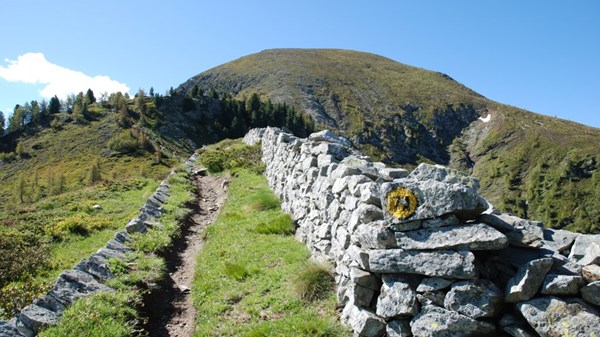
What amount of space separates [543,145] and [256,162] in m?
151

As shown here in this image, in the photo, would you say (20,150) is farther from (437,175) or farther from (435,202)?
(435,202)

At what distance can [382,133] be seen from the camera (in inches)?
6373

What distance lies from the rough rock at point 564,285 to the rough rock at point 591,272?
92 millimetres

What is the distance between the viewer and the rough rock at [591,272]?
5.32 m

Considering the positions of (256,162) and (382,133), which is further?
(382,133)

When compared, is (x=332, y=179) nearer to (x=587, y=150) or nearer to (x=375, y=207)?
(x=375, y=207)

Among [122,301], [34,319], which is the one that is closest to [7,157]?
[122,301]

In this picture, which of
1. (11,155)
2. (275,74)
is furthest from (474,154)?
(11,155)

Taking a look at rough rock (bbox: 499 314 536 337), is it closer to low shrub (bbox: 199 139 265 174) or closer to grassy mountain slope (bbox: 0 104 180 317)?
grassy mountain slope (bbox: 0 104 180 317)

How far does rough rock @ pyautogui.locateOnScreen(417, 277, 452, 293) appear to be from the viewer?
6.11m

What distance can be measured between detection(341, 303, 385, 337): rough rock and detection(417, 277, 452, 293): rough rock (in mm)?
969

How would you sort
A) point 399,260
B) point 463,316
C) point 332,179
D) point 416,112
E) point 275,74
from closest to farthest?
point 463,316, point 399,260, point 332,179, point 416,112, point 275,74

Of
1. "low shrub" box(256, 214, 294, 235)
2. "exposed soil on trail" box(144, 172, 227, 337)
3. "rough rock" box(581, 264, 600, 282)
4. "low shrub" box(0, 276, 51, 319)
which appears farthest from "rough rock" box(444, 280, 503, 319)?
"low shrub" box(0, 276, 51, 319)

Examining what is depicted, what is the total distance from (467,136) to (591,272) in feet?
597
